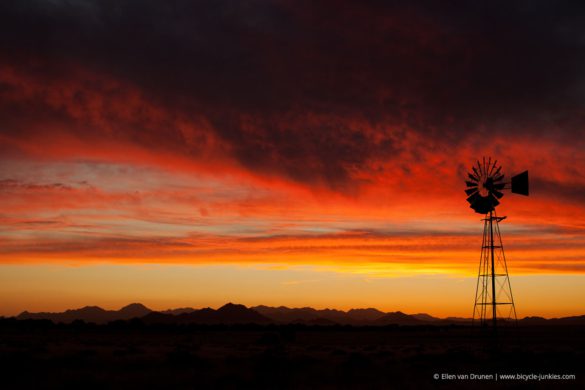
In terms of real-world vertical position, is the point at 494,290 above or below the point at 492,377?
above

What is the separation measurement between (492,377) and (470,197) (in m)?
19.0

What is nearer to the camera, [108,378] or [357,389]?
[357,389]

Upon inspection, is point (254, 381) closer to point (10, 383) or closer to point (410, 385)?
point (410, 385)

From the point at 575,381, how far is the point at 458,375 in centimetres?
541

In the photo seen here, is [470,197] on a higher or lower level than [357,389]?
higher

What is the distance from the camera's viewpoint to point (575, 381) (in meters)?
25.8

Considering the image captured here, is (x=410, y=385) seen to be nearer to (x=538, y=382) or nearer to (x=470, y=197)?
(x=538, y=382)

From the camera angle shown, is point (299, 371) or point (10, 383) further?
point (299, 371)

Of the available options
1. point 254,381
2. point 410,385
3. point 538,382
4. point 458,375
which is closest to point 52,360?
point 254,381

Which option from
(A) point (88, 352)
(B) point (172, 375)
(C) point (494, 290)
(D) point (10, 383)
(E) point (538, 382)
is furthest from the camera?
(C) point (494, 290)

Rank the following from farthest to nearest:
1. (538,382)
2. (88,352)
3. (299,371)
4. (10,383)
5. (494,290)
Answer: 1. (494,290)
2. (88,352)
3. (299,371)
4. (538,382)
5. (10,383)

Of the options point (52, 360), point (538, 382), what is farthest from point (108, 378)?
point (538, 382)

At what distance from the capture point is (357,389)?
2370 cm

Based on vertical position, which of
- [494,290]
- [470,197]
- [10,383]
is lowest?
[10,383]
